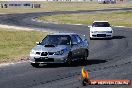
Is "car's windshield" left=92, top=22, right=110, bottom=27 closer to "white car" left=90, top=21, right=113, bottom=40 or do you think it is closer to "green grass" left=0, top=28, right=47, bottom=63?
"white car" left=90, top=21, right=113, bottom=40

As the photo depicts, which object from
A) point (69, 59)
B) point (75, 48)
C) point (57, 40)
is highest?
point (57, 40)

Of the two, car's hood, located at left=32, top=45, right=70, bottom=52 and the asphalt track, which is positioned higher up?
car's hood, located at left=32, top=45, right=70, bottom=52

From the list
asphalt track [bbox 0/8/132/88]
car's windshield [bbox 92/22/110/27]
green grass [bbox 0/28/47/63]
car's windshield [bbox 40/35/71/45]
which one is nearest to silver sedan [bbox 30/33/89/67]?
car's windshield [bbox 40/35/71/45]

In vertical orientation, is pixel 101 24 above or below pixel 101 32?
above

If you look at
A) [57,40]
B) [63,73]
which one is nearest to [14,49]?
[57,40]

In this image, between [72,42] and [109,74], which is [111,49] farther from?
[109,74]

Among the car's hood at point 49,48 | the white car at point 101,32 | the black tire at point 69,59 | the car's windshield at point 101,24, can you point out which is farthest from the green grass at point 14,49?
the car's windshield at point 101,24

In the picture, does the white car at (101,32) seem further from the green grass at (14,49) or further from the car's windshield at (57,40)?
the car's windshield at (57,40)

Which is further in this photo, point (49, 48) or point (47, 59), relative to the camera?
point (49, 48)

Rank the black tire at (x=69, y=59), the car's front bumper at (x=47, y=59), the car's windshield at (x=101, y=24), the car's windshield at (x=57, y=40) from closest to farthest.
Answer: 1. the car's front bumper at (x=47, y=59)
2. the black tire at (x=69, y=59)
3. the car's windshield at (x=57, y=40)
4. the car's windshield at (x=101, y=24)

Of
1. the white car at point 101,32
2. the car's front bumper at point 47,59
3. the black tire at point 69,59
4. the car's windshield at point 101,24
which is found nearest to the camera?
the car's front bumper at point 47,59

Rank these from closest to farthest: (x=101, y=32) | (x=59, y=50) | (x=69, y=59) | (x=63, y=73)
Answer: (x=63, y=73)
(x=59, y=50)
(x=69, y=59)
(x=101, y=32)

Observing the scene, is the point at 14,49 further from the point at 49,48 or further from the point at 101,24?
the point at 101,24

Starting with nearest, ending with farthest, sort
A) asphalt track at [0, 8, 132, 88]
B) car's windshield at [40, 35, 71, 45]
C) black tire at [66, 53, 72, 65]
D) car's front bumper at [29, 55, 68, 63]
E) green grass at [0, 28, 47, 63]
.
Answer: asphalt track at [0, 8, 132, 88]
car's front bumper at [29, 55, 68, 63]
black tire at [66, 53, 72, 65]
car's windshield at [40, 35, 71, 45]
green grass at [0, 28, 47, 63]
